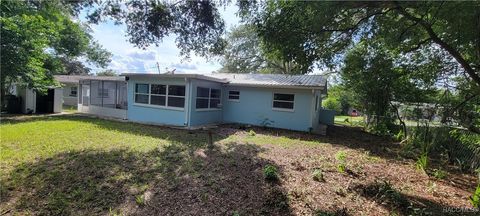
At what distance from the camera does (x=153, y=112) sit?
41.5 feet

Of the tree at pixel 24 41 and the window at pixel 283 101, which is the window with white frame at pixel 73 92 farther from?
the window at pixel 283 101

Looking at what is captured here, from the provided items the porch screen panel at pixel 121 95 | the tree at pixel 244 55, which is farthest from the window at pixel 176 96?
the tree at pixel 244 55

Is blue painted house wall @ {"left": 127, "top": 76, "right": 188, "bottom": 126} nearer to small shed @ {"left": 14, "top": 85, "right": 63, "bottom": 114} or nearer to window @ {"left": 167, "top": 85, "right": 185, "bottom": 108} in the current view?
window @ {"left": 167, "top": 85, "right": 185, "bottom": 108}

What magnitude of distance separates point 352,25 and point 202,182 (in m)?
5.50

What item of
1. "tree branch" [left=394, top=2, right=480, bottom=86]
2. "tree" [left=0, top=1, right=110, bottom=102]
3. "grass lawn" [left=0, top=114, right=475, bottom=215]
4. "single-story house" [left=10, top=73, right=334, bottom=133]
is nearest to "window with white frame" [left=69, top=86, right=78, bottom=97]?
"single-story house" [left=10, top=73, right=334, bottom=133]

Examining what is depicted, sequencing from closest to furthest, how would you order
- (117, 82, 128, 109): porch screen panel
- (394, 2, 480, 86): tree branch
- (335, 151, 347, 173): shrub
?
Result: (394, 2, 480, 86): tree branch, (335, 151, 347, 173): shrub, (117, 82, 128, 109): porch screen panel

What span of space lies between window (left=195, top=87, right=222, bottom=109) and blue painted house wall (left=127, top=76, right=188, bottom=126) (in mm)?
857

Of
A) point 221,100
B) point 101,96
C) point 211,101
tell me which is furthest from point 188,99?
point 101,96

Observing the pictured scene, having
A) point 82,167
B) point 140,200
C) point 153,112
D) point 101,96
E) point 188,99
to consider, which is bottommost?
point 140,200

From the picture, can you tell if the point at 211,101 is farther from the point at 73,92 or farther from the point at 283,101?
the point at 73,92

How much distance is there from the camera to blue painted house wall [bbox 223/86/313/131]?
42.0ft

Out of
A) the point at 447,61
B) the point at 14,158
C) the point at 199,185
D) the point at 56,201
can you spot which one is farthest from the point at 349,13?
the point at 14,158

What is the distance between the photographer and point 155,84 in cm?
1241

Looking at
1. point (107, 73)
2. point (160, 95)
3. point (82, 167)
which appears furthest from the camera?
point (107, 73)
